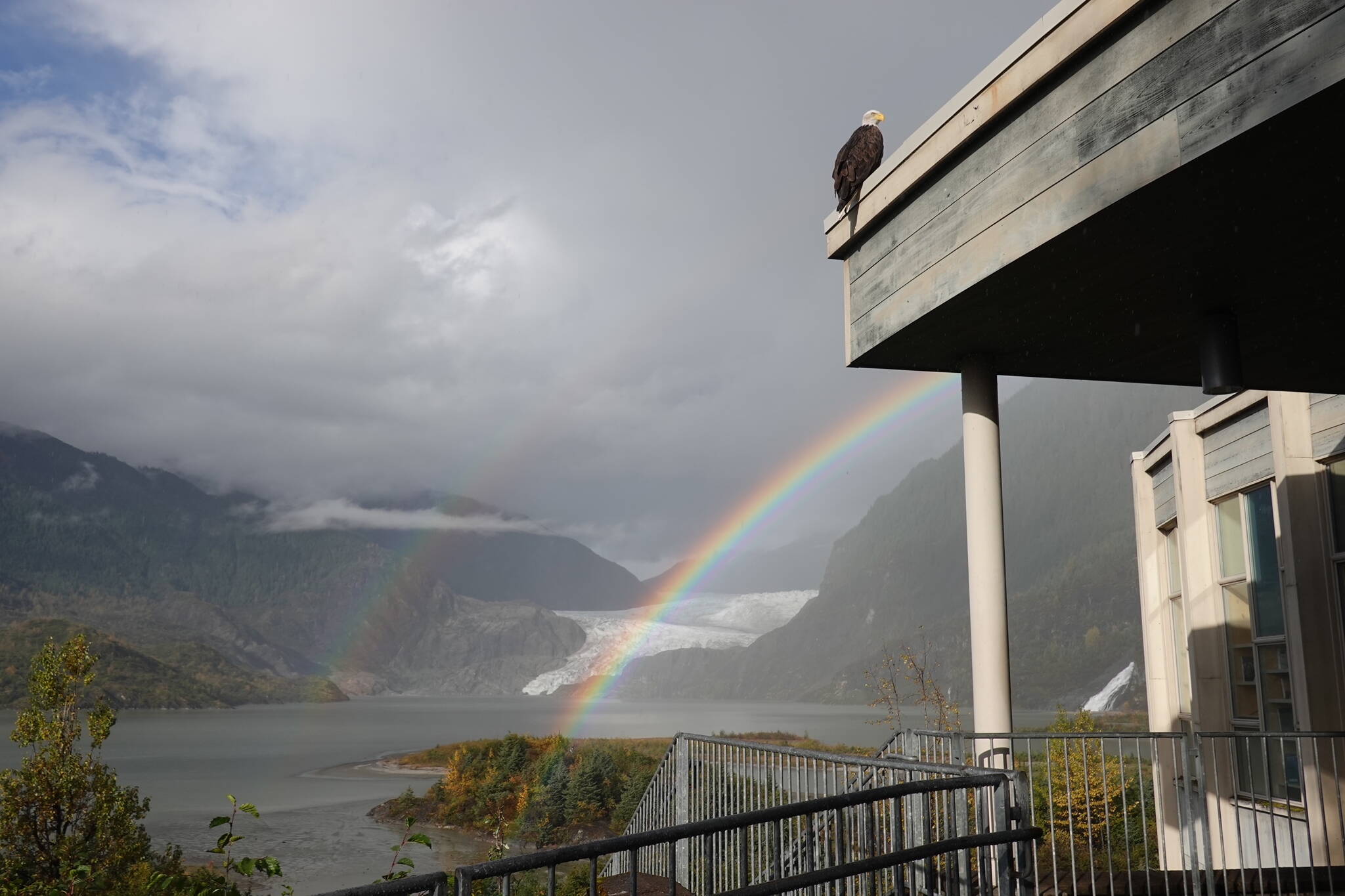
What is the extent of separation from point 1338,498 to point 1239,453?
1.34 metres

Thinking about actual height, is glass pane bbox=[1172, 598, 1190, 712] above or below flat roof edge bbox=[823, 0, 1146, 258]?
below

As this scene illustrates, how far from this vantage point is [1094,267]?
13.8 feet

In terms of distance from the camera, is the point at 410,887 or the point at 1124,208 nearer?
the point at 410,887

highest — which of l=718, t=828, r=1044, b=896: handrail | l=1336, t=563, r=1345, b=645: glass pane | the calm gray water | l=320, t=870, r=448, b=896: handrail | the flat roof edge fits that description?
the flat roof edge

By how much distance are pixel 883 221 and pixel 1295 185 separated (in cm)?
221

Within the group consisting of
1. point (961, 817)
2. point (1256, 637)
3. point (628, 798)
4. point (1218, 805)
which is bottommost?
point (628, 798)

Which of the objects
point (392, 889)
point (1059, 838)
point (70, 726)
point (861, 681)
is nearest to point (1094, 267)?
point (392, 889)

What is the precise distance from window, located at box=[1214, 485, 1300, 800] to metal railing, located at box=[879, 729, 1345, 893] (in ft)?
0.11

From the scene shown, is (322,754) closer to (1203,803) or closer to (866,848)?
(1203,803)

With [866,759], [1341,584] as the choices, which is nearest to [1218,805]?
[1341,584]

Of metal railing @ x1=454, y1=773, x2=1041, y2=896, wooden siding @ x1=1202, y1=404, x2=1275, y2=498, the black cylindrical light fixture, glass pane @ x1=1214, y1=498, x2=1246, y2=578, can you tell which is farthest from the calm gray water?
the black cylindrical light fixture

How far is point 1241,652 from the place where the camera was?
8.97m

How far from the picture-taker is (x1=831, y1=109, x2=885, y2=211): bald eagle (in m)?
5.55

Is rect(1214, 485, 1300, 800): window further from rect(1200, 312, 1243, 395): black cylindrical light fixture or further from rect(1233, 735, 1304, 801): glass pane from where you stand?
rect(1200, 312, 1243, 395): black cylindrical light fixture
